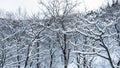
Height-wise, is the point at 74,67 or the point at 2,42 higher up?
the point at 2,42

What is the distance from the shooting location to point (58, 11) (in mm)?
29312

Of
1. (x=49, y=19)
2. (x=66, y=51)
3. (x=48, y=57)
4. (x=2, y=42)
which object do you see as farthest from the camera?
(x=48, y=57)

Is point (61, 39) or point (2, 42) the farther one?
point (61, 39)

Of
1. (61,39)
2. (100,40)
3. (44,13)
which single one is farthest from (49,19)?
(100,40)

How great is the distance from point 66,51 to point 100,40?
19.5m

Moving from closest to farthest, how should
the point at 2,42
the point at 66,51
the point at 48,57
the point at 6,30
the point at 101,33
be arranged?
the point at 101,33 → the point at 2,42 → the point at 66,51 → the point at 6,30 → the point at 48,57

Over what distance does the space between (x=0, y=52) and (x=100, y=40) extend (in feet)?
65.2

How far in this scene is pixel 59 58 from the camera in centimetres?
4519

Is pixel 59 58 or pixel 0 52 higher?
pixel 0 52

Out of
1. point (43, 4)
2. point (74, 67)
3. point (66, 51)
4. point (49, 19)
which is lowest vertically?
point (74, 67)

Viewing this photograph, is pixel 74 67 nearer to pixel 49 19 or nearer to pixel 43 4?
pixel 49 19

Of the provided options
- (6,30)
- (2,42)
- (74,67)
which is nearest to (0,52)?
(2,42)

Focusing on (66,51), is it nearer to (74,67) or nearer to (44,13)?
(44,13)

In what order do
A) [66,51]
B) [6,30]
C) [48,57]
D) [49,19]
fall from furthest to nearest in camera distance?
[48,57], [6,30], [49,19], [66,51]
